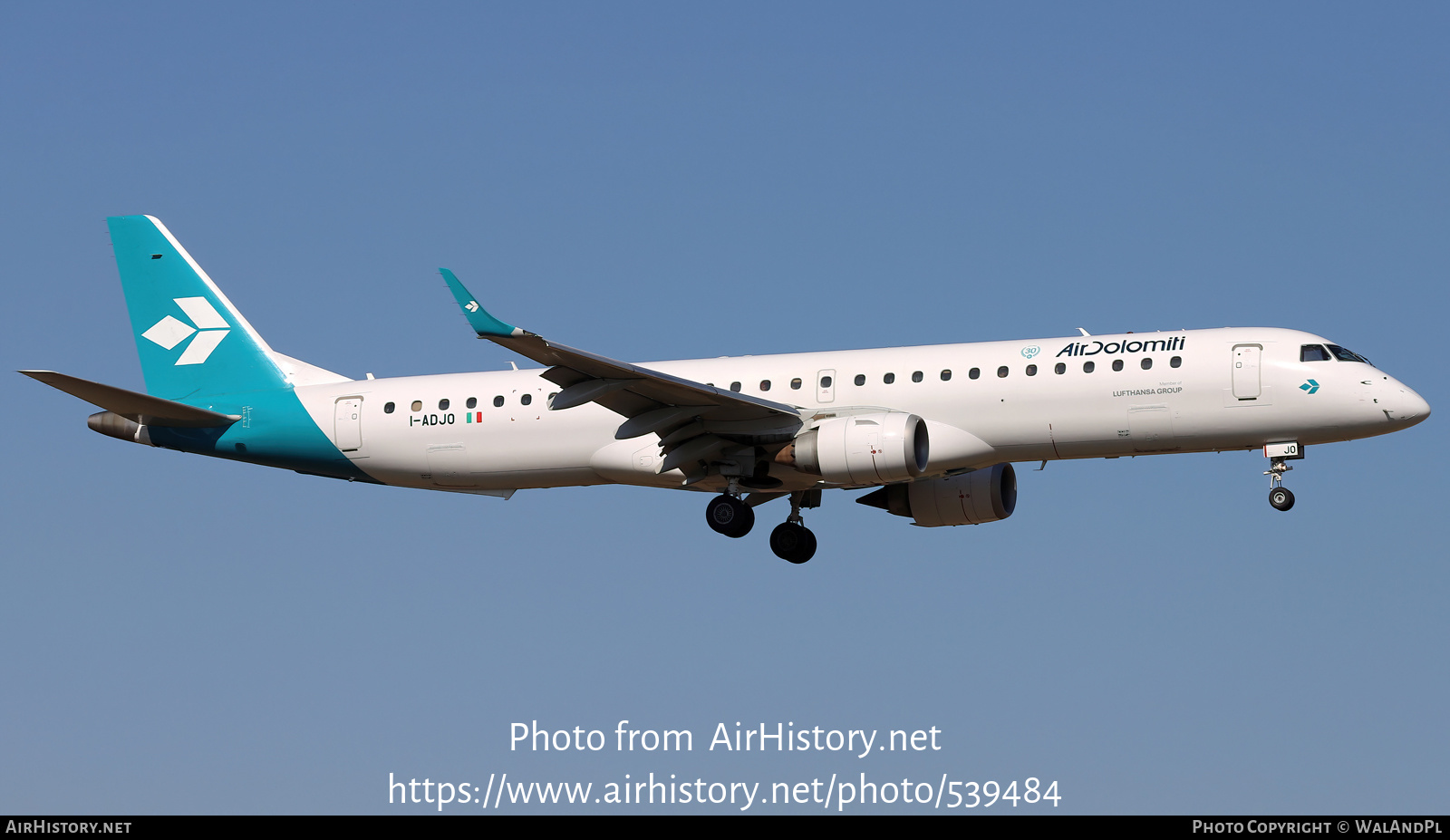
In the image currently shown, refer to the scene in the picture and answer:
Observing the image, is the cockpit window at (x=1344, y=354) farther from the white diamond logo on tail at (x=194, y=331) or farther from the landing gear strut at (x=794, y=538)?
the white diamond logo on tail at (x=194, y=331)

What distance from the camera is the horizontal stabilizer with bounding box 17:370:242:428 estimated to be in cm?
3600

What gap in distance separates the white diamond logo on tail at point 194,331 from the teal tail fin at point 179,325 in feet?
0.07

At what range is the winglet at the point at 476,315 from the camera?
3064cm

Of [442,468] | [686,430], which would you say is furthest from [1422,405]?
[442,468]

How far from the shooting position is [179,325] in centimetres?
4234

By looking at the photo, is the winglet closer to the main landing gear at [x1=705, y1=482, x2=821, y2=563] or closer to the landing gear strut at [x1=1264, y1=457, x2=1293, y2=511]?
the main landing gear at [x1=705, y1=482, x2=821, y2=563]

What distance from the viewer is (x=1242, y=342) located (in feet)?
114

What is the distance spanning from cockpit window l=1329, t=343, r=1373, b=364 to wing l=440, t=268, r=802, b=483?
432 inches

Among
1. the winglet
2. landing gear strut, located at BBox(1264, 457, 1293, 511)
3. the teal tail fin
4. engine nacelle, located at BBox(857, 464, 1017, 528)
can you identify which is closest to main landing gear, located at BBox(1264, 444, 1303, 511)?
landing gear strut, located at BBox(1264, 457, 1293, 511)

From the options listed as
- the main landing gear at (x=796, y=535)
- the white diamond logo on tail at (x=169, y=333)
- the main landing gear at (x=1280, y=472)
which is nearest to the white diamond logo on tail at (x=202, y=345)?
the white diamond logo on tail at (x=169, y=333)

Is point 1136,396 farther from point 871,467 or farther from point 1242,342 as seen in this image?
point 871,467

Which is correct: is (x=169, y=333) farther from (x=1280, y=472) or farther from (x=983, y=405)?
(x=1280, y=472)

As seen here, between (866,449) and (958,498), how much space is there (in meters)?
5.69

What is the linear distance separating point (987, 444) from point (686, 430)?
253 inches
